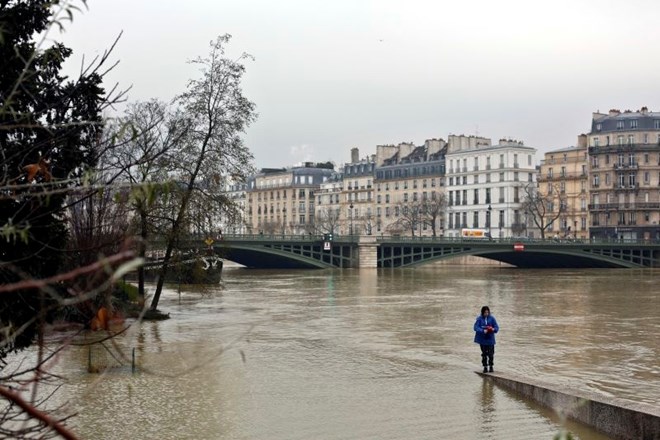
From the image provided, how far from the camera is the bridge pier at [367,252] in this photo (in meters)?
82.2

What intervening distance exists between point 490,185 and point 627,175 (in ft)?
61.0

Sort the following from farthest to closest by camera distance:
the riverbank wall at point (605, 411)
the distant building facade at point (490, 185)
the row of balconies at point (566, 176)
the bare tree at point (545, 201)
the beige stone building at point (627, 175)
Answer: the distant building facade at point (490, 185) < the row of balconies at point (566, 176) < the bare tree at point (545, 201) < the beige stone building at point (627, 175) < the riverbank wall at point (605, 411)

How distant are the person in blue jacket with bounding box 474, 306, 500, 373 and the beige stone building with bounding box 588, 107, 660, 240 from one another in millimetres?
90607

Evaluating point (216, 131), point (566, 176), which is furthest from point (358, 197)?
point (216, 131)

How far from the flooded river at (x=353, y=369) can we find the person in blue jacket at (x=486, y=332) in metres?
0.50

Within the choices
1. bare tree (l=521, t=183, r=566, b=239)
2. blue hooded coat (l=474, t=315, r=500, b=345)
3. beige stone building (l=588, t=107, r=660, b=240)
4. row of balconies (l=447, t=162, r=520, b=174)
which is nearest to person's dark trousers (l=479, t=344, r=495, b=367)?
blue hooded coat (l=474, t=315, r=500, b=345)

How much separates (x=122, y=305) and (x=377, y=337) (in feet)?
31.7

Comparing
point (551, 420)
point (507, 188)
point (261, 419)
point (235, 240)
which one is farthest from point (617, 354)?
point (507, 188)

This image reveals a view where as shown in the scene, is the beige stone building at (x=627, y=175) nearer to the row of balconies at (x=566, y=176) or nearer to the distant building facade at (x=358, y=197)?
the row of balconies at (x=566, y=176)

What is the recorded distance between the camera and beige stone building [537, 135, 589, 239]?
4375 inches

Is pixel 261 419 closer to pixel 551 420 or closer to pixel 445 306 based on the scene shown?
pixel 551 420

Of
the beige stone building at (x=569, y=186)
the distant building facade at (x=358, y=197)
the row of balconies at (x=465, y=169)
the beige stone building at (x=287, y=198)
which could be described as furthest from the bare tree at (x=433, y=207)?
the beige stone building at (x=287, y=198)

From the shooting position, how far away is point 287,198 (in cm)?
15000

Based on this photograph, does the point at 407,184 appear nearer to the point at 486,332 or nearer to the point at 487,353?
the point at 487,353
